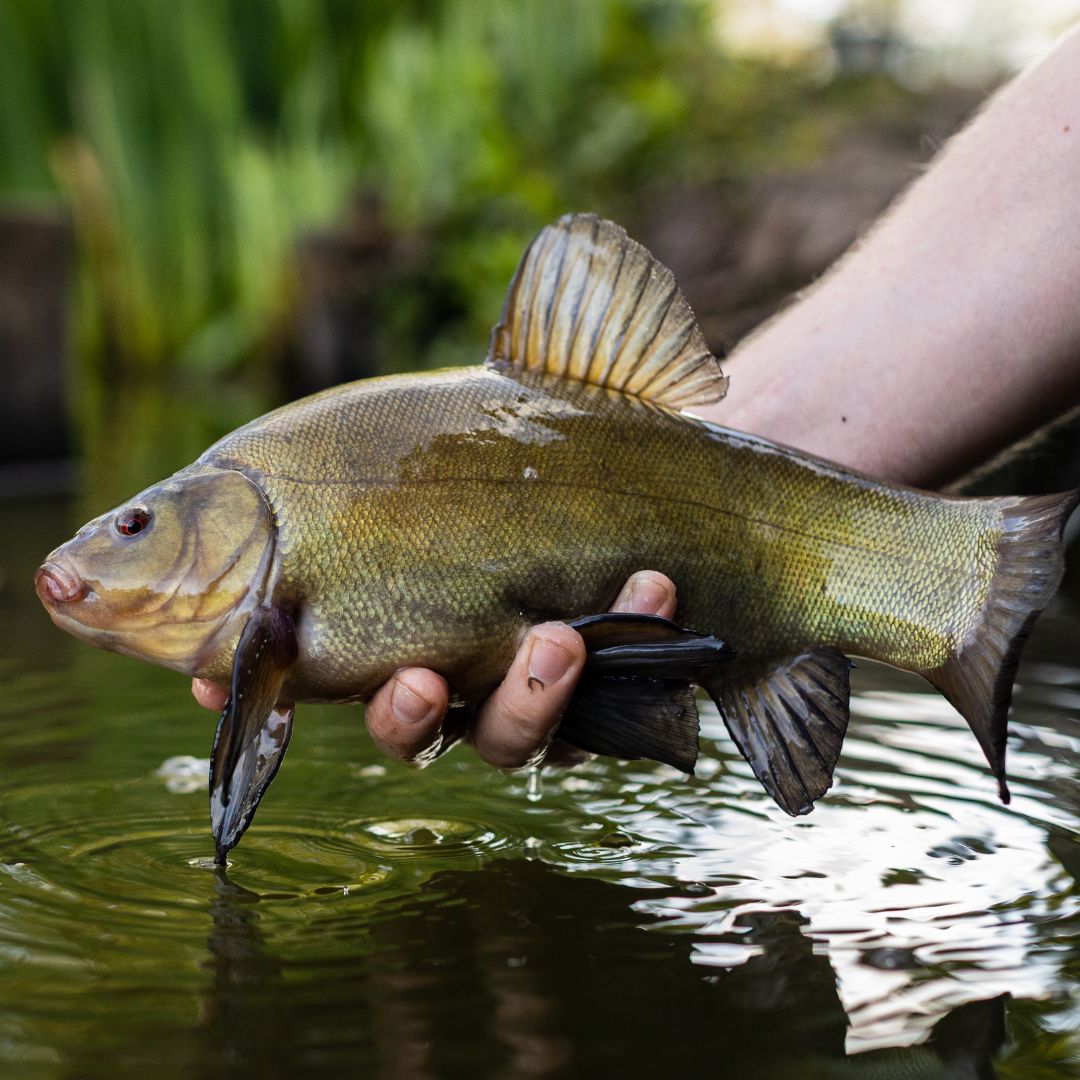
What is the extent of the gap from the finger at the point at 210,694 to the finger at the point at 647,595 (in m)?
0.63

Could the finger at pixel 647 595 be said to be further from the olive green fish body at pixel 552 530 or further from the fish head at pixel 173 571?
the fish head at pixel 173 571

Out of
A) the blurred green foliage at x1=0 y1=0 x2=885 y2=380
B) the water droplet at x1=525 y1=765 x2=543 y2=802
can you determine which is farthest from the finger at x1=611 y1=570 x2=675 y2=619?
the blurred green foliage at x1=0 y1=0 x2=885 y2=380

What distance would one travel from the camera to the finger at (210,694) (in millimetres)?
2316

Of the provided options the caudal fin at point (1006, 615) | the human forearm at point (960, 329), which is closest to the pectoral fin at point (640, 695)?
the caudal fin at point (1006, 615)

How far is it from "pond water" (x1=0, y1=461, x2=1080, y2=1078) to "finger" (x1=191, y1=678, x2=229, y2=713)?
0.74 feet

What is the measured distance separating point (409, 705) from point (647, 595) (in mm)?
363

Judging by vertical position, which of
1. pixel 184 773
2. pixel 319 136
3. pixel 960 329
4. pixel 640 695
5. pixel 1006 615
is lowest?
pixel 184 773

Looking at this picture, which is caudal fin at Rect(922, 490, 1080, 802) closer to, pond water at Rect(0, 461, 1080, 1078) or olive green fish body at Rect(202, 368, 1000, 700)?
olive green fish body at Rect(202, 368, 1000, 700)

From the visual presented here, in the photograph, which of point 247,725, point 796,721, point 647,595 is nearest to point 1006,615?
point 796,721

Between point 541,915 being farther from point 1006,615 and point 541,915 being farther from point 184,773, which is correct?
point 184,773

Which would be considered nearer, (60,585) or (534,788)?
(60,585)

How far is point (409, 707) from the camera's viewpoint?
2.10 m

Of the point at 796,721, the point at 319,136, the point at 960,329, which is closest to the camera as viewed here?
the point at 796,721

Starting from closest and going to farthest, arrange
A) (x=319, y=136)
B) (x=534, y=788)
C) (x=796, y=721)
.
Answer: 1. (x=796, y=721)
2. (x=534, y=788)
3. (x=319, y=136)
